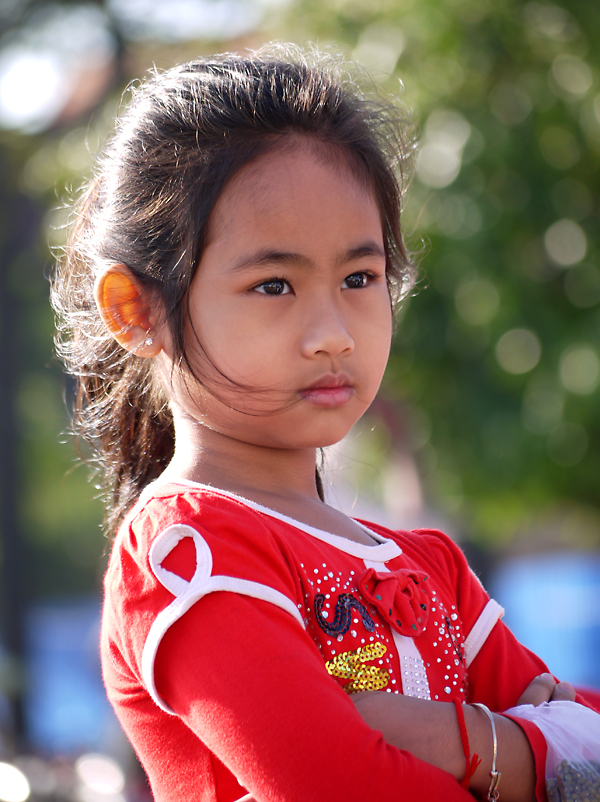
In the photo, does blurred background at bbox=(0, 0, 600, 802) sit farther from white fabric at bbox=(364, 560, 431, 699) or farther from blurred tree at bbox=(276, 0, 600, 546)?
white fabric at bbox=(364, 560, 431, 699)

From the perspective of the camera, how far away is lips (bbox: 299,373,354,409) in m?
1.40

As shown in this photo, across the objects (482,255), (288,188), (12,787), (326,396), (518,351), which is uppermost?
(482,255)

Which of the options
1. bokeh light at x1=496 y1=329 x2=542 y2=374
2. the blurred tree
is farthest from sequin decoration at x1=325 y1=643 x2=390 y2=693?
bokeh light at x1=496 y1=329 x2=542 y2=374

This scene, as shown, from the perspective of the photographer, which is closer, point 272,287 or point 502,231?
point 272,287

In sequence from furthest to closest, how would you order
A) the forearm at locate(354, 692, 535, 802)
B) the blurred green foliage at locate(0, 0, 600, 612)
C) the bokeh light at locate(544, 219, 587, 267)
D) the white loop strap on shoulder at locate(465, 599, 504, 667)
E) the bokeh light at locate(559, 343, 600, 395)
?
1. the bokeh light at locate(544, 219, 587, 267)
2. the blurred green foliage at locate(0, 0, 600, 612)
3. the bokeh light at locate(559, 343, 600, 395)
4. the white loop strap on shoulder at locate(465, 599, 504, 667)
5. the forearm at locate(354, 692, 535, 802)

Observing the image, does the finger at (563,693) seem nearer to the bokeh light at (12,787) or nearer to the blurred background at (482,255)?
the bokeh light at (12,787)

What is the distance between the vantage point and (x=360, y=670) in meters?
1.32

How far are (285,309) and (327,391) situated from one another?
0.15 meters

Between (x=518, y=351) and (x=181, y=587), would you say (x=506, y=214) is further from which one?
(x=181, y=587)

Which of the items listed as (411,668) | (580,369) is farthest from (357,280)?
(580,369)

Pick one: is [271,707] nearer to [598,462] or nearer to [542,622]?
[598,462]

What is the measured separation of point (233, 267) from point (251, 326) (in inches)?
3.8

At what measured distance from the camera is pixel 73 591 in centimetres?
2266

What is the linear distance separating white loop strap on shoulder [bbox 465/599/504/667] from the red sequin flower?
0.47ft
